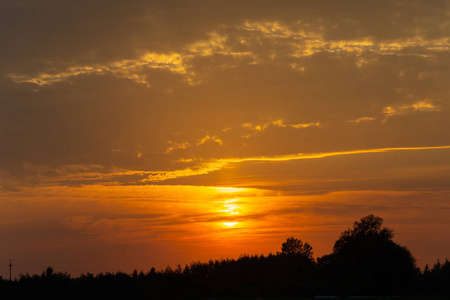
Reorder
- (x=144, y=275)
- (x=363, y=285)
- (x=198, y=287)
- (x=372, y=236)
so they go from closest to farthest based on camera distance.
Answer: (x=363, y=285) → (x=372, y=236) → (x=198, y=287) → (x=144, y=275)

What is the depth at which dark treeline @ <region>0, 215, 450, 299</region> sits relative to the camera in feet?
481

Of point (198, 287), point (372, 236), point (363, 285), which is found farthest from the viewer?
point (198, 287)

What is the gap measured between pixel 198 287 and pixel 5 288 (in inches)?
2698

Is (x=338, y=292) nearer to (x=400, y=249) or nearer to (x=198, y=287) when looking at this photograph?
(x=400, y=249)

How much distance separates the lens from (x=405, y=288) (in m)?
145

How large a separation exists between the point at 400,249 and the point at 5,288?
129789mm

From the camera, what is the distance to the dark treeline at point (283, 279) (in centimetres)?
14650

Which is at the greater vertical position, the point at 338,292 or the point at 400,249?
the point at 400,249

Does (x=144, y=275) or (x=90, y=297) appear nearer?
(x=90, y=297)

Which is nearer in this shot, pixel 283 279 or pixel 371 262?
pixel 371 262

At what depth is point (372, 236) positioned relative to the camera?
162 metres

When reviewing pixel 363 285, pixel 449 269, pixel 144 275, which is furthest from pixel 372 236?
pixel 144 275

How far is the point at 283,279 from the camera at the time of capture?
580 ft

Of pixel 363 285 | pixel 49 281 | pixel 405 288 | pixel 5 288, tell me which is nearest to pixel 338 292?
pixel 363 285
